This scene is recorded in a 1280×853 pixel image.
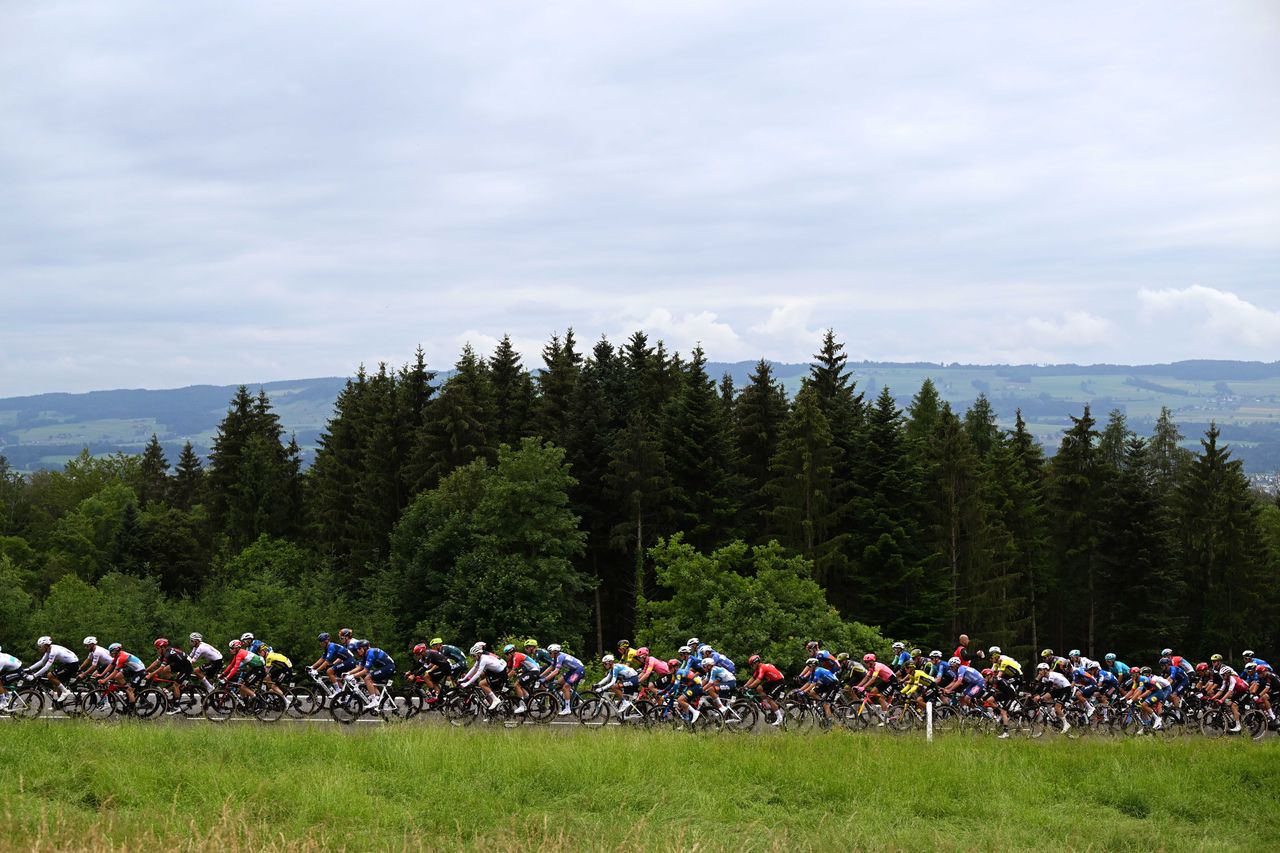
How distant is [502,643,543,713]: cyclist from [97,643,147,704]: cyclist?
7657 millimetres

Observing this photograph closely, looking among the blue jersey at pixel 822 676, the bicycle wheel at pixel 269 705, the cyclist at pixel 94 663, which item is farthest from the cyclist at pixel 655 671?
the cyclist at pixel 94 663

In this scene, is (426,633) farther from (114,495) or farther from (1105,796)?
(114,495)

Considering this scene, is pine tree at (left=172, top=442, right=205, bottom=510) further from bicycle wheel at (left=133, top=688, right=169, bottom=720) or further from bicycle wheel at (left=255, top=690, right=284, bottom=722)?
bicycle wheel at (left=255, top=690, right=284, bottom=722)

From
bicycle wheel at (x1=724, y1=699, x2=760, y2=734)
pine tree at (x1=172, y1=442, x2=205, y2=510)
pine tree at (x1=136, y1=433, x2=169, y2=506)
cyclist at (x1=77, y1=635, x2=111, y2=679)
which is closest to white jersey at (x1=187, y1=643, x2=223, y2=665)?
cyclist at (x1=77, y1=635, x2=111, y2=679)

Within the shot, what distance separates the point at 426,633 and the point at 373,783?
32.9 m

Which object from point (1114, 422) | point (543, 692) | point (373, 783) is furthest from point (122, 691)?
point (1114, 422)

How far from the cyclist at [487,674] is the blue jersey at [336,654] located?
98.9 inches

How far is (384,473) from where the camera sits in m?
66.2

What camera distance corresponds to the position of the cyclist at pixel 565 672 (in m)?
25.2

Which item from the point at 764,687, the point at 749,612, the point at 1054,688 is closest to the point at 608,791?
the point at 764,687

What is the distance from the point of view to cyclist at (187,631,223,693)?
24.7 metres

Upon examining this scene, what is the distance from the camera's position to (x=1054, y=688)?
28.4m

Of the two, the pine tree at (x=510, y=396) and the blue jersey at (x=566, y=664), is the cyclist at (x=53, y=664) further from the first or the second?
the pine tree at (x=510, y=396)

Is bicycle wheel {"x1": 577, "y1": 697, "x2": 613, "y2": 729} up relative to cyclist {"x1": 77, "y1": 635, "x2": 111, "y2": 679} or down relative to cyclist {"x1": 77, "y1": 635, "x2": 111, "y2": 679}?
down
